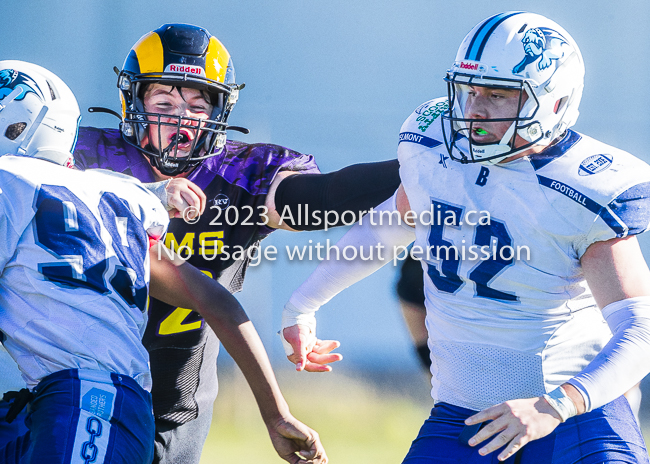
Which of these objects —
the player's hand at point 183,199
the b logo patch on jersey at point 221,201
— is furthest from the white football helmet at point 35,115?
the b logo patch on jersey at point 221,201

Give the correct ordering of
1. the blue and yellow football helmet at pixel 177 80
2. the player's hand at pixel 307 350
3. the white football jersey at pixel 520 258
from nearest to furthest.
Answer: the white football jersey at pixel 520 258, the player's hand at pixel 307 350, the blue and yellow football helmet at pixel 177 80

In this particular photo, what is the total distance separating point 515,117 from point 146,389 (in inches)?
44.0

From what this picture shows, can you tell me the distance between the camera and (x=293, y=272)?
308 centimetres

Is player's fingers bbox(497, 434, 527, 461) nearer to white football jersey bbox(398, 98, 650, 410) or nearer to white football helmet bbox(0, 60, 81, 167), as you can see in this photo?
white football jersey bbox(398, 98, 650, 410)

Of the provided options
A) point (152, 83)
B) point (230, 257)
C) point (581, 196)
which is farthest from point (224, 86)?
point (581, 196)

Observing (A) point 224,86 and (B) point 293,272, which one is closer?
(A) point 224,86

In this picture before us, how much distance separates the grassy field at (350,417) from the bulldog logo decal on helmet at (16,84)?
1.63 metres

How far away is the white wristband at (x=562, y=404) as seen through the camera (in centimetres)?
153

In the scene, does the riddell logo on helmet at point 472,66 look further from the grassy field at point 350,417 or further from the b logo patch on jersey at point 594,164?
the grassy field at point 350,417

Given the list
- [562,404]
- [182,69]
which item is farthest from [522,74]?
[182,69]

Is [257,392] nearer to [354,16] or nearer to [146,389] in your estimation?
[146,389]

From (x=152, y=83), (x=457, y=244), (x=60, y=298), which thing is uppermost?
(x=152, y=83)

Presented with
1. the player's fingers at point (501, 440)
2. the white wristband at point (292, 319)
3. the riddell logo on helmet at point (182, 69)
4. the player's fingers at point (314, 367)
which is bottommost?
the player's fingers at point (314, 367)

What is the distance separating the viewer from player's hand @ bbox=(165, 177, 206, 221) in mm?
2115
